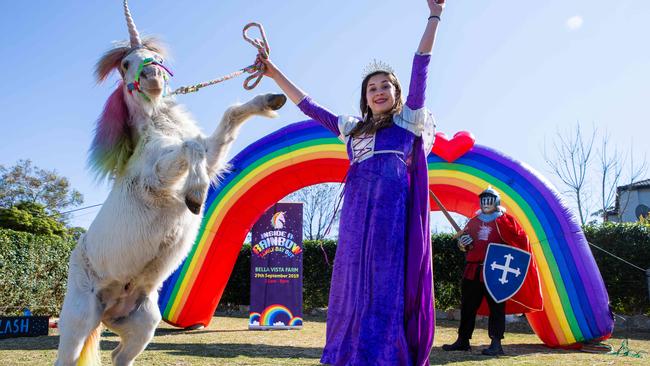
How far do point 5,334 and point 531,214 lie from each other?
6472 mm

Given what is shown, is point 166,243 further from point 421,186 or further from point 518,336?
point 518,336

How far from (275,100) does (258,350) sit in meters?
3.44

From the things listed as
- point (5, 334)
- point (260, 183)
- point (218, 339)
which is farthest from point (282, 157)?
point (5, 334)

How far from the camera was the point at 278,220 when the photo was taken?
8.41 meters

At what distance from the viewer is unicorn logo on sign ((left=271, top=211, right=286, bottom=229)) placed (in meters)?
8.40

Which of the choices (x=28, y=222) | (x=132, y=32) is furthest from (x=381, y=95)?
(x=28, y=222)

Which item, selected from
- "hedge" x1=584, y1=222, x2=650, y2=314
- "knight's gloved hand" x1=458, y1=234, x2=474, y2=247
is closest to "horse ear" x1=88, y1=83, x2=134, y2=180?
"knight's gloved hand" x1=458, y1=234, x2=474, y2=247

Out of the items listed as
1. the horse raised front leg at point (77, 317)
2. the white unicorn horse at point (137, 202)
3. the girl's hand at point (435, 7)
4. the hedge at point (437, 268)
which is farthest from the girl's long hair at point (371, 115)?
the hedge at point (437, 268)

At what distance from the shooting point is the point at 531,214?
5.83 meters

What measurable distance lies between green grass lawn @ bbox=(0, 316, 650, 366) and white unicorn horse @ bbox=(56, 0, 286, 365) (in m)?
1.61

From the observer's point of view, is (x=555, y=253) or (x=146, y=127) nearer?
(x=146, y=127)

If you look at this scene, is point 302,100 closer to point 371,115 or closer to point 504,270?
point 371,115

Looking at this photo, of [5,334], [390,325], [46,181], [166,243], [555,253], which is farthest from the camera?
[46,181]

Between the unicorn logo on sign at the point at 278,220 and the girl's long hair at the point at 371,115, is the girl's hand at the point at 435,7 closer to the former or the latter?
the girl's long hair at the point at 371,115
